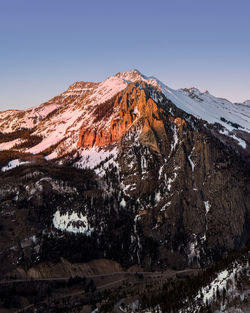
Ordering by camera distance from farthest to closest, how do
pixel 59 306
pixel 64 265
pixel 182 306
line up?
pixel 64 265
pixel 59 306
pixel 182 306

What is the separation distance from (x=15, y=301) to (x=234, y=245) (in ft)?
353

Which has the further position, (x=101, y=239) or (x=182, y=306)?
(x=101, y=239)

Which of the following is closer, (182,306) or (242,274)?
(242,274)

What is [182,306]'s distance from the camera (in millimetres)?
114125

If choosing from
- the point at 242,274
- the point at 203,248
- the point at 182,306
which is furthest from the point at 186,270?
the point at 242,274

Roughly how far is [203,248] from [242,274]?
91555 mm

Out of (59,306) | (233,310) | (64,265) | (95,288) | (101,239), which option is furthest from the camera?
(101,239)

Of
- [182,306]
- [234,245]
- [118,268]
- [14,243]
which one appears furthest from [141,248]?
[182,306]

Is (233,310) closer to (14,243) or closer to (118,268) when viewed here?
(118,268)

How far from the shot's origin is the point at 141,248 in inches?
7638

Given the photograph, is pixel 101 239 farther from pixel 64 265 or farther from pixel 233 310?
pixel 233 310

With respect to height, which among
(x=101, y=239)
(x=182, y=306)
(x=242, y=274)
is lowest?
(x=182, y=306)

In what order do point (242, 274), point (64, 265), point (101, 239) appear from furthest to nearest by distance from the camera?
point (101, 239)
point (64, 265)
point (242, 274)

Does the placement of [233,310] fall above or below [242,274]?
below
